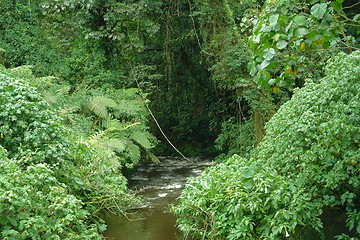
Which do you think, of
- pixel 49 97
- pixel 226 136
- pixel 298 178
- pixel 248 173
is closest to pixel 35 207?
pixel 248 173

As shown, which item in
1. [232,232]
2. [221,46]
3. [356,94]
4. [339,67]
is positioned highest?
[221,46]

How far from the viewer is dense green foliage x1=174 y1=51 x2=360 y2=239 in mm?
4125

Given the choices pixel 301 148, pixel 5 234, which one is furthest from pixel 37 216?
pixel 301 148

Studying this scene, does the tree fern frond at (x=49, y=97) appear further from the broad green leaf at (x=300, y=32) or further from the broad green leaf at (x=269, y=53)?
the broad green leaf at (x=300, y=32)

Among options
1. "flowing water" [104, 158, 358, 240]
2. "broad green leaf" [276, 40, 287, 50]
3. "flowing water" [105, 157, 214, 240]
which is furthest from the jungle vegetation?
"flowing water" [105, 157, 214, 240]

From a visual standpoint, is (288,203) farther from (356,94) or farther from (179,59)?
(179,59)

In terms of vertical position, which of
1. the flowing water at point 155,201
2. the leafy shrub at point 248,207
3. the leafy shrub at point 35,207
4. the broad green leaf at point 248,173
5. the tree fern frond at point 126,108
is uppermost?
the tree fern frond at point 126,108

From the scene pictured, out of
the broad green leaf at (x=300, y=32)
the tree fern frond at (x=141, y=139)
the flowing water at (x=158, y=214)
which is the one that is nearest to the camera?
the broad green leaf at (x=300, y=32)

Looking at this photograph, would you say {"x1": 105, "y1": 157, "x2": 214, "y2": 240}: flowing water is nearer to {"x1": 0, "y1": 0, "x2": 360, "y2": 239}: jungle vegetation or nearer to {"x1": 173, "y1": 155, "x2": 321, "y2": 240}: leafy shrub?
{"x1": 0, "y1": 0, "x2": 360, "y2": 239}: jungle vegetation

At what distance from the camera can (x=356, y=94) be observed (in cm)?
443

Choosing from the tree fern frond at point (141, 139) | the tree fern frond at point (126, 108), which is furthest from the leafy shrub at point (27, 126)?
the tree fern frond at point (126, 108)

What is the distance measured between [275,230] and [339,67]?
2209 mm

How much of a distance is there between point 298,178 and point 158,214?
3.18 metres

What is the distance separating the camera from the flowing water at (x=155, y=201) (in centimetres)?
604
